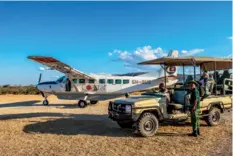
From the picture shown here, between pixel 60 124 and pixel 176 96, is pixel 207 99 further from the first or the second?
pixel 60 124

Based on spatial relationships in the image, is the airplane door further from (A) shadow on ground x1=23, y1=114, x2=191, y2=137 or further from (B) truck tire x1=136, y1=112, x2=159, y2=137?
(B) truck tire x1=136, y1=112, x2=159, y2=137

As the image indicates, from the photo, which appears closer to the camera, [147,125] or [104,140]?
[104,140]

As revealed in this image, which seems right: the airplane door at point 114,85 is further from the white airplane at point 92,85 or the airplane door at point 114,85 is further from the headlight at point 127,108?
the headlight at point 127,108

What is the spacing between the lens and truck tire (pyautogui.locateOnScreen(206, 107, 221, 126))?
1119cm

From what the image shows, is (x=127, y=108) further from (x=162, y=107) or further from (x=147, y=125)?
(x=162, y=107)

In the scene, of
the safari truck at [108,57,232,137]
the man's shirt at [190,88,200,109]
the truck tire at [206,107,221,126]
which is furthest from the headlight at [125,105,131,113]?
the truck tire at [206,107,221,126]

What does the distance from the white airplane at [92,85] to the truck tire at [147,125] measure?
482 inches

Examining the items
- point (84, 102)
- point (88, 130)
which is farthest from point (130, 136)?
point (84, 102)

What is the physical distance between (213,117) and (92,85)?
13.5 meters

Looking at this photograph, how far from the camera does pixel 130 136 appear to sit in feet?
31.2

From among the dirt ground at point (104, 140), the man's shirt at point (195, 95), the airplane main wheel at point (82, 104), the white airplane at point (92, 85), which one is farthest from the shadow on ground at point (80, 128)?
the white airplane at point (92, 85)

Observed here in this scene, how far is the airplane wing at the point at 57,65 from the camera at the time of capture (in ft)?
65.4

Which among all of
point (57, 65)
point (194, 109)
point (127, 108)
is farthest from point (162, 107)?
point (57, 65)

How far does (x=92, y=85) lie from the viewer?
77.0 feet
